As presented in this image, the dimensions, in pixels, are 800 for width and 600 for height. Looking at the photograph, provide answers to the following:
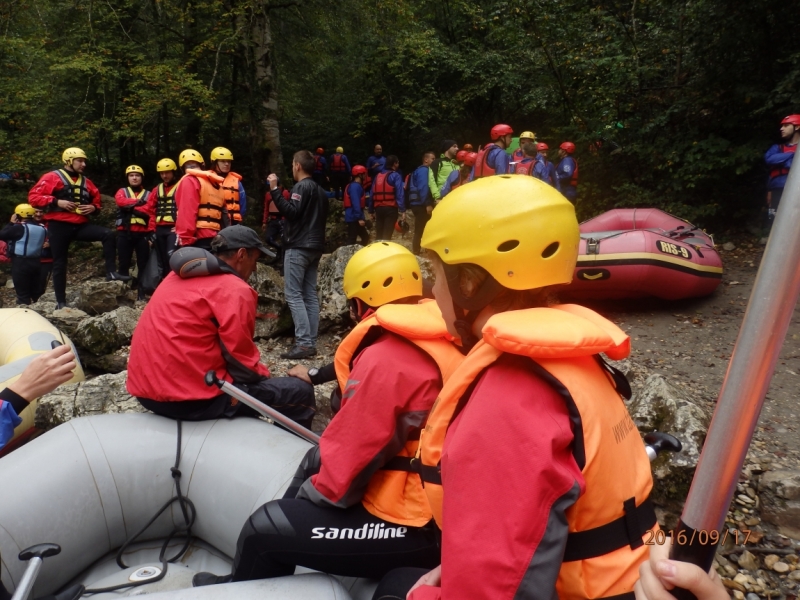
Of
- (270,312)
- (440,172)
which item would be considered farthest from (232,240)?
(440,172)

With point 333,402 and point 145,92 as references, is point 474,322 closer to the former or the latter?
point 333,402

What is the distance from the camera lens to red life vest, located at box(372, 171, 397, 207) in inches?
433

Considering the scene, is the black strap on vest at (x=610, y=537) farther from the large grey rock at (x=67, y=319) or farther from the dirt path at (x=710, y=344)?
the large grey rock at (x=67, y=319)

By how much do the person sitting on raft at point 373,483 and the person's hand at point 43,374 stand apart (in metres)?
1.02

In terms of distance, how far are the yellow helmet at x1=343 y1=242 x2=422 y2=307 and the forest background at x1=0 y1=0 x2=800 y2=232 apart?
8013 mm

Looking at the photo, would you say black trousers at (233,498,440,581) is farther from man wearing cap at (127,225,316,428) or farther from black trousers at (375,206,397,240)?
black trousers at (375,206,397,240)

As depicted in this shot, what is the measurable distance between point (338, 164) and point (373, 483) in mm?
13305

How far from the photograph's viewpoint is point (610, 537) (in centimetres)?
126

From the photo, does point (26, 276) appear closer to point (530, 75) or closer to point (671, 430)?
point (671, 430)

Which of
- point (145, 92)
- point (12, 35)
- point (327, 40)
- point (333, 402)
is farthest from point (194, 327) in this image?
point (12, 35)

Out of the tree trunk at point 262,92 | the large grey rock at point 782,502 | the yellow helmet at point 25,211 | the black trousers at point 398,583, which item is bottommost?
the large grey rock at point 782,502

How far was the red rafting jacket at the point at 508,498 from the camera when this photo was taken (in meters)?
1.11

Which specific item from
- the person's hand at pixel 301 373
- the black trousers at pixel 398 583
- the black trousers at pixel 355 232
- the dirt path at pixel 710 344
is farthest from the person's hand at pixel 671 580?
the black trousers at pixel 355 232

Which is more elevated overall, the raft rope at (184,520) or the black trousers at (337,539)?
the black trousers at (337,539)
